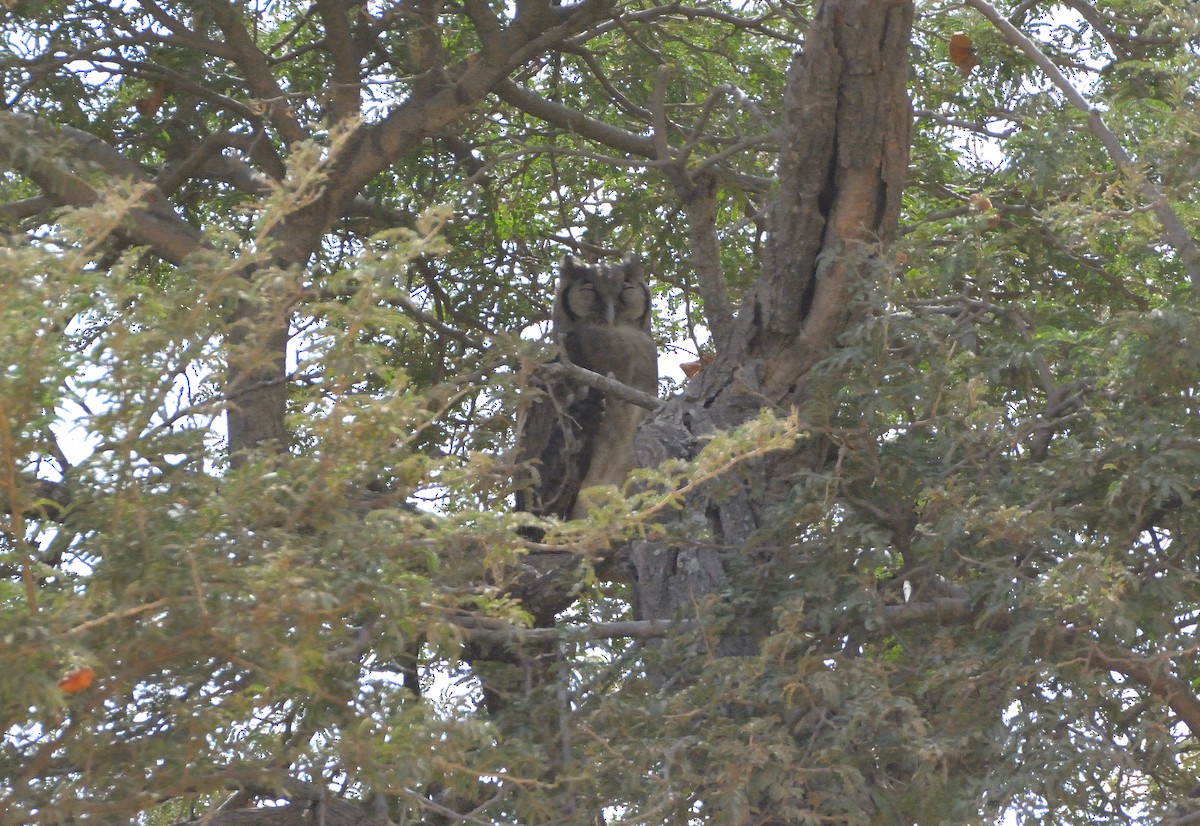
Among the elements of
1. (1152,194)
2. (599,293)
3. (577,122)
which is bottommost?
(1152,194)

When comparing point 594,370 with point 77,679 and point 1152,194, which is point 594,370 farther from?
point 77,679

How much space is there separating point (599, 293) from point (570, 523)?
359 centimetres

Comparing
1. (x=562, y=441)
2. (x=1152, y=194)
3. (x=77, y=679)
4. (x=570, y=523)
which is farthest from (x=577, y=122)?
(x=77, y=679)

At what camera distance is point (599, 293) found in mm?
5809

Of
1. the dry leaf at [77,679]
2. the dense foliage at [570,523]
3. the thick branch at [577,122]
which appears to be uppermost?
the thick branch at [577,122]

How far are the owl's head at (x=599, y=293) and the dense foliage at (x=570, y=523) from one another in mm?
212

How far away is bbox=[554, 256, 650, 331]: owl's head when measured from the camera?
5.79 meters

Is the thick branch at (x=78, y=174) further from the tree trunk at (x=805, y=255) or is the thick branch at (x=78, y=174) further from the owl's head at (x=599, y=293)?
the owl's head at (x=599, y=293)

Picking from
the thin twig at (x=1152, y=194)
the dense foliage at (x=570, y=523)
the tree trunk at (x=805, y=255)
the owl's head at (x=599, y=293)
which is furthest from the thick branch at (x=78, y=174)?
the thin twig at (x=1152, y=194)

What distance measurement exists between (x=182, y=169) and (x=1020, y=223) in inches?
115

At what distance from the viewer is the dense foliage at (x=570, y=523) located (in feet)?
6.44

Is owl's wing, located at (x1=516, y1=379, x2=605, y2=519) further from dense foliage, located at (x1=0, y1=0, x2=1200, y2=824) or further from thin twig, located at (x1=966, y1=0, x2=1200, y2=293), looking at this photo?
thin twig, located at (x1=966, y1=0, x2=1200, y2=293)

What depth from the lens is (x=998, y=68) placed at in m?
5.00

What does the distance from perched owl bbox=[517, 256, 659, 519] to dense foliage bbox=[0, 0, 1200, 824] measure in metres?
0.30
